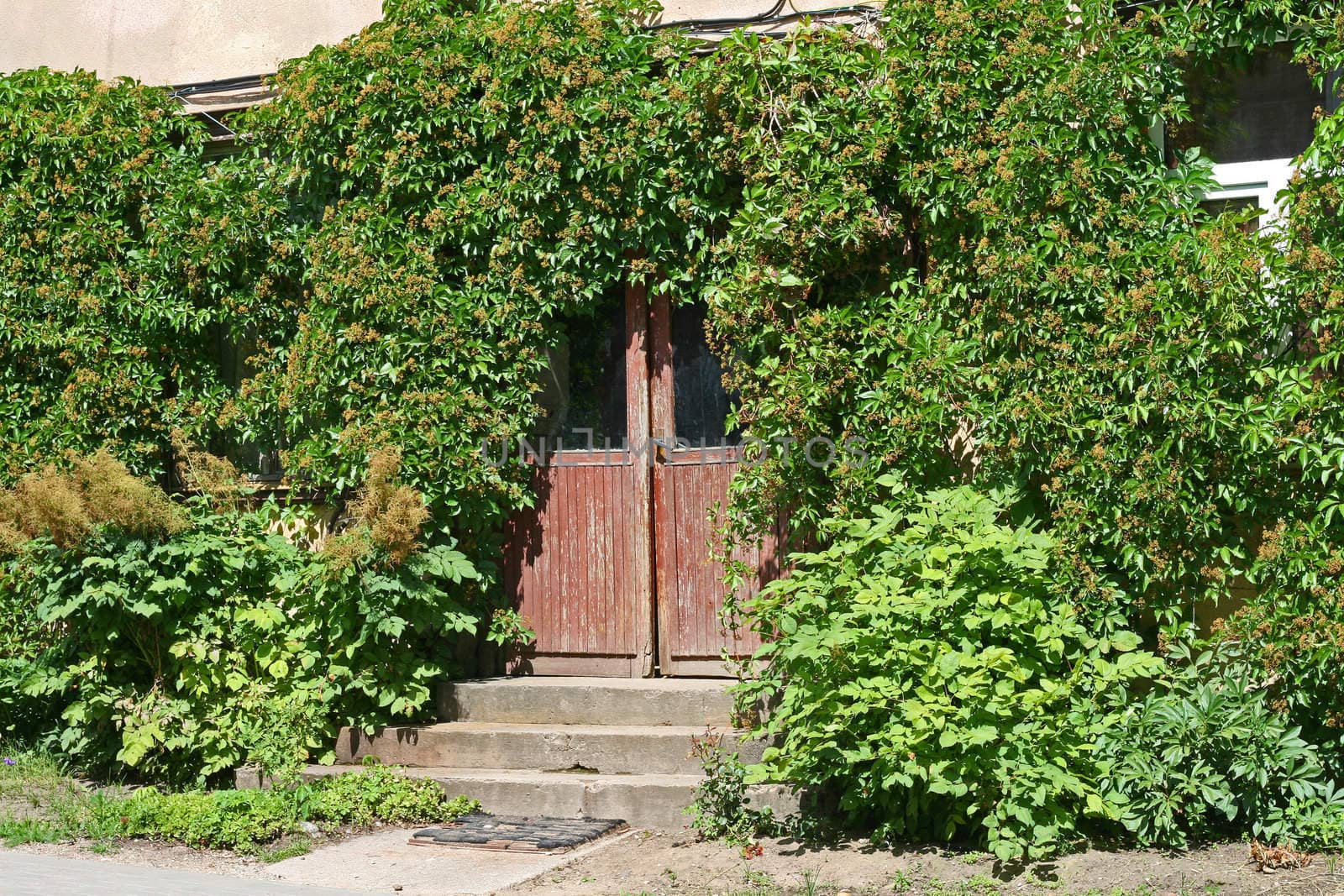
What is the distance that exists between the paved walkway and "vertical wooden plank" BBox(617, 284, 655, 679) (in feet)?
8.22

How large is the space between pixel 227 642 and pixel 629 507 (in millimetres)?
2517

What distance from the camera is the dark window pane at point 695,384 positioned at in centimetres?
764

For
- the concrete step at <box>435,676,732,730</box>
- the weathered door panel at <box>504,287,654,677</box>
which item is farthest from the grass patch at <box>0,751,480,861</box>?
the weathered door panel at <box>504,287,654,677</box>

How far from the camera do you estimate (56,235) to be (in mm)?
8461

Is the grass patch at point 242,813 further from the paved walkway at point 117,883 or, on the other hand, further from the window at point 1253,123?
the window at point 1253,123

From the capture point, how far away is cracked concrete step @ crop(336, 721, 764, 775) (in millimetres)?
6703

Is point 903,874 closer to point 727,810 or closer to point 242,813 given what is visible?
point 727,810

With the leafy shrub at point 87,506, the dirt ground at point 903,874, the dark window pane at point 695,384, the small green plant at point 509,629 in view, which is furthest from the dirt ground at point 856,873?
the dark window pane at point 695,384

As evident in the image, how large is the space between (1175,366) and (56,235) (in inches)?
275

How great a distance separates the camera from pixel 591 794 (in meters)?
6.54

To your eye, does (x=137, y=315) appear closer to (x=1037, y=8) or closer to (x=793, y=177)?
(x=793, y=177)

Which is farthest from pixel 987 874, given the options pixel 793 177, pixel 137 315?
pixel 137 315

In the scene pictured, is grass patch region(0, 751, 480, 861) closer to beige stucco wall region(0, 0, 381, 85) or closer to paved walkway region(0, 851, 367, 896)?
paved walkway region(0, 851, 367, 896)

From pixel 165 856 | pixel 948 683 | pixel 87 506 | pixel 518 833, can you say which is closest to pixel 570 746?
pixel 518 833
